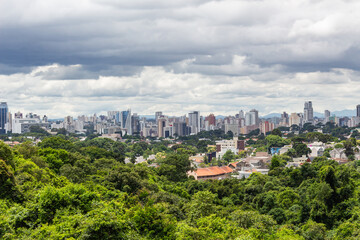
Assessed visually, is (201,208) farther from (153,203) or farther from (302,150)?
(302,150)

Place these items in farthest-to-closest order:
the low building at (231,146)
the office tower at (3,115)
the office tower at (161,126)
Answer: the office tower at (3,115), the office tower at (161,126), the low building at (231,146)

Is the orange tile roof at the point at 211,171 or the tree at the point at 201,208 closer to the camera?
the tree at the point at 201,208

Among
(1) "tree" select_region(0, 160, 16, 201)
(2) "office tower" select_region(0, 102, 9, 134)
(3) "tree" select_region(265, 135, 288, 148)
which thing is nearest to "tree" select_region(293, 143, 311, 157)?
(3) "tree" select_region(265, 135, 288, 148)

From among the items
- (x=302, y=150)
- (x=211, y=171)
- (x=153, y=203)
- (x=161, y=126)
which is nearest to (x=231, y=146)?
(x=302, y=150)

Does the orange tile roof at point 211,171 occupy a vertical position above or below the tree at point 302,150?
below

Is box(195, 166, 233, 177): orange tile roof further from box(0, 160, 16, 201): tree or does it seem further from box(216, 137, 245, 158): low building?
box(216, 137, 245, 158): low building

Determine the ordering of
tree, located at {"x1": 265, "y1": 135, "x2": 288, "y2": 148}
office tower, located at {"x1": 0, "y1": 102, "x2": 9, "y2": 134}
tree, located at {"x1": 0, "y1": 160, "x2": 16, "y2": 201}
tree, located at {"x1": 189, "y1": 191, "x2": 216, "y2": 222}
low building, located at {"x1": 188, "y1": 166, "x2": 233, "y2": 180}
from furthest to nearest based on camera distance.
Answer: office tower, located at {"x1": 0, "y1": 102, "x2": 9, "y2": 134}, tree, located at {"x1": 265, "y1": 135, "x2": 288, "y2": 148}, low building, located at {"x1": 188, "y1": 166, "x2": 233, "y2": 180}, tree, located at {"x1": 189, "y1": 191, "x2": 216, "y2": 222}, tree, located at {"x1": 0, "y1": 160, "x2": 16, "y2": 201}

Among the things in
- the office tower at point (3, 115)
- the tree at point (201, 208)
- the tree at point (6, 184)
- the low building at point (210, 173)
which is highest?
the office tower at point (3, 115)

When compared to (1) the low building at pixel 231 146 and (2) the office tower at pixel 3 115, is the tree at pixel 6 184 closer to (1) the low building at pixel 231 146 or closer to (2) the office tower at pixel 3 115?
(1) the low building at pixel 231 146

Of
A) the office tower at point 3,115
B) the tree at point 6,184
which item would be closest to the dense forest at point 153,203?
the tree at point 6,184

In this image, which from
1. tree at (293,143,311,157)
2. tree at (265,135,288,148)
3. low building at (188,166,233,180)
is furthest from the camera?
tree at (265,135,288,148)
